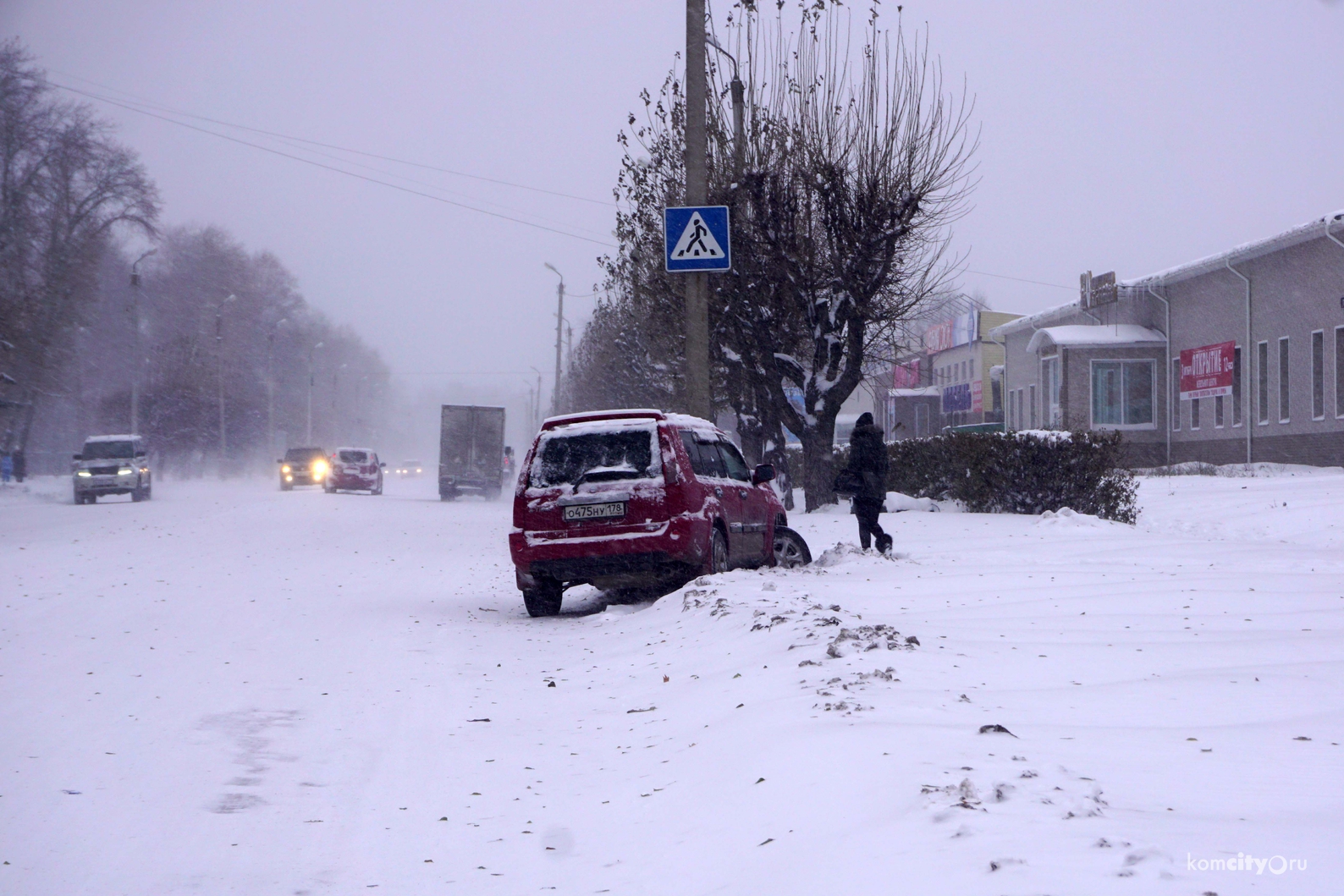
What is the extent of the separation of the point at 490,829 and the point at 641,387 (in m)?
35.4

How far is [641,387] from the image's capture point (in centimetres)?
3966

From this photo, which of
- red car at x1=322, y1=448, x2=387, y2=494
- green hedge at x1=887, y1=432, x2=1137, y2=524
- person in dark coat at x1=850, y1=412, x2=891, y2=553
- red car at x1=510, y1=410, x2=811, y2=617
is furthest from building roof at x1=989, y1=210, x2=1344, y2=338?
red car at x1=322, y1=448, x2=387, y2=494

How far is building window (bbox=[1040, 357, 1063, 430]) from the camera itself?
3875 cm

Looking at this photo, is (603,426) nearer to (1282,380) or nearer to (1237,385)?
(1282,380)

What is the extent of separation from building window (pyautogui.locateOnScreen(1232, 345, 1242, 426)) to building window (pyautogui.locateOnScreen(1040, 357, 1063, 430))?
295 inches

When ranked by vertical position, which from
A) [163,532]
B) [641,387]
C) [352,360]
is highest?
[352,360]

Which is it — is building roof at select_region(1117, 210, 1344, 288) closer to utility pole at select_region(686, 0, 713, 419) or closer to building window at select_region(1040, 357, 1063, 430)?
building window at select_region(1040, 357, 1063, 430)

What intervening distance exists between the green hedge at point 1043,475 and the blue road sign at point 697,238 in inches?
240

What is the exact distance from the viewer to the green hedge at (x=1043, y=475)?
53.4ft

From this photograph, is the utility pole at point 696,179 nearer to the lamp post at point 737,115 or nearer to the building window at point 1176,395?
the lamp post at point 737,115

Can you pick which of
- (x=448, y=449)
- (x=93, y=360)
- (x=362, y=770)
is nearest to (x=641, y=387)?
(x=448, y=449)

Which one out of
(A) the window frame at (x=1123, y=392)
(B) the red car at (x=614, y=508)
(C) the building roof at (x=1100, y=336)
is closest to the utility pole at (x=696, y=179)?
(B) the red car at (x=614, y=508)

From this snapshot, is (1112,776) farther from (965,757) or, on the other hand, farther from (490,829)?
(490,829)

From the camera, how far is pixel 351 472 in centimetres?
4500
